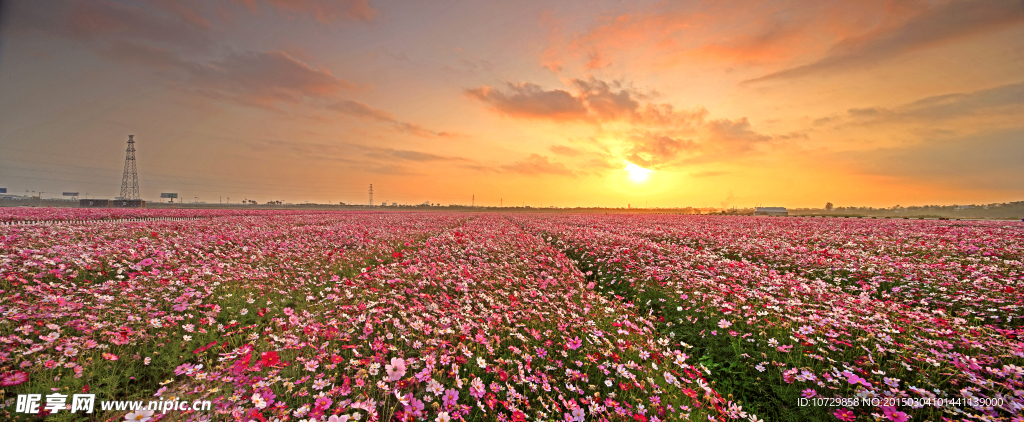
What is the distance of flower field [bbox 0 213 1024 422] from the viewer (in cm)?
316

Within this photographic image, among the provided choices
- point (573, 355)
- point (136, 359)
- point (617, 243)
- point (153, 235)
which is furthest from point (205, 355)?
point (153, 235)

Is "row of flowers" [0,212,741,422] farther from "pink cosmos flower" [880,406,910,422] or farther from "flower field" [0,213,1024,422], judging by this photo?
"pink cosmos flower" [880,406,910,422]

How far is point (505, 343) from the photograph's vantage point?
464cm

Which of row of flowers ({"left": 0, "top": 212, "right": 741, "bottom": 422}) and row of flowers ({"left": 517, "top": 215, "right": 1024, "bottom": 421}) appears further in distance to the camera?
row of flowers ({"left": 517, "top": 215, "right": 1024, "bottom": 421})

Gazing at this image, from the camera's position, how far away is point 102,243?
9.77m

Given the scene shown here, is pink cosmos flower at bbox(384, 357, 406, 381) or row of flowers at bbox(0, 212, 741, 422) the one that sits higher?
pink cosmos flower at bbox(384, 357, 406, 381)

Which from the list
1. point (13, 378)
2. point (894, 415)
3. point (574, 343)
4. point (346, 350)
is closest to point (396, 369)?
point (346, 350)

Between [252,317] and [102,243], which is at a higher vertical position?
[102,243]

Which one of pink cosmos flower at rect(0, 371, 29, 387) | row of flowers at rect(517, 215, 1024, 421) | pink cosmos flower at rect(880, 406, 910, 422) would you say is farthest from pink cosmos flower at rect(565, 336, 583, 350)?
pink cosmos flower at rect(0, 371, 29, 387)

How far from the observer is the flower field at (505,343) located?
3.16 metres

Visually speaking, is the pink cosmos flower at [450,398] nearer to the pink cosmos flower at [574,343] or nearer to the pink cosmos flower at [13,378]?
the pink cosmos flower at [574,343]

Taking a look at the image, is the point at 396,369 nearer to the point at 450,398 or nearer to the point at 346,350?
the point at 450,398

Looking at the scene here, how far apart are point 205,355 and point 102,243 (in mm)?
9870

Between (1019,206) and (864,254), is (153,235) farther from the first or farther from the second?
(1019,206)
